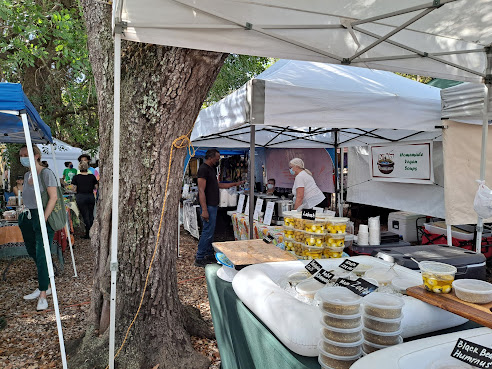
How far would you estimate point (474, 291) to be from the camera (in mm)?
1371

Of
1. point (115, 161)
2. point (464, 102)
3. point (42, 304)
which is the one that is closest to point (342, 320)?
point (115, 161)

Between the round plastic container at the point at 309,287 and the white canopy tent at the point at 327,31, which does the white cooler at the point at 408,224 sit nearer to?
the white canopy tent at the point at 327,31

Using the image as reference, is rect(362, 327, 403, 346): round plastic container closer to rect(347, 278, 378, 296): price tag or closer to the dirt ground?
rect(347, 278, 378, 296): price tag

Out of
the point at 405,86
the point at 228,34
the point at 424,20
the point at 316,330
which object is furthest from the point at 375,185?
the point at 316,330

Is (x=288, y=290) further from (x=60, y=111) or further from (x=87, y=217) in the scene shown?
(x=60, y=111)

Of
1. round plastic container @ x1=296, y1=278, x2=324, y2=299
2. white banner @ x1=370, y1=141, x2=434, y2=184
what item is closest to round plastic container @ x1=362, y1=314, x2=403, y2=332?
round plastic container @ x1=296, y1=278, x2=324, y2=299

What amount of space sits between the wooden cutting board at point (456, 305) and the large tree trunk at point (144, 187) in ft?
6.33

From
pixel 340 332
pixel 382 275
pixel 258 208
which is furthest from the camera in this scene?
pixel 258 208

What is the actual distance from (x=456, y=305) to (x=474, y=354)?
0.38 metres

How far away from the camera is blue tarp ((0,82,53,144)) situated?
2654mm

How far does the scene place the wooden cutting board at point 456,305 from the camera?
1250mm

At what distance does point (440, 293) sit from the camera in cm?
150

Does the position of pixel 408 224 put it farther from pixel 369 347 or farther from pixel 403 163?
pixel 369 347

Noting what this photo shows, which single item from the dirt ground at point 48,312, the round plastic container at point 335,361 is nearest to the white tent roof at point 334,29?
the round plastic container at point 335,361
